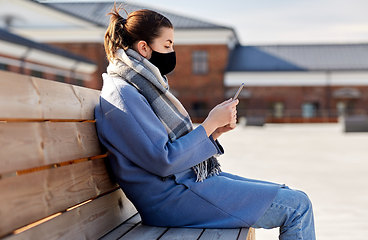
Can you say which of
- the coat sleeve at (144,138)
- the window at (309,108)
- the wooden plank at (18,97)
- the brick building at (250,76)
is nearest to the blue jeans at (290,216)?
the coat sleeve at (144,138)

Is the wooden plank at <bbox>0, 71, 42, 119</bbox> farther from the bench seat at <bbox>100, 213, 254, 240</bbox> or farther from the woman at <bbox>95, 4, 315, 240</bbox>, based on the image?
the bench seat at <bbox>100, 213, 254, 240</bbox>

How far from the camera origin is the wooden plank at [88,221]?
159 cm

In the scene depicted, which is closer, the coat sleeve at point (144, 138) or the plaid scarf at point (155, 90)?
the coat sleeve at point (144, 138)

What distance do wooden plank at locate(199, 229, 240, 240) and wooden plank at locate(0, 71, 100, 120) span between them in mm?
806

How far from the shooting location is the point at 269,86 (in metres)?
30.6

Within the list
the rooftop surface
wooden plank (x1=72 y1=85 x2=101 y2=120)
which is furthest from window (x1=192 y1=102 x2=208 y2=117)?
wooden plank (x1=72 y1=85 x2=101 y2=120)

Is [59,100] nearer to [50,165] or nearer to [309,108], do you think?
[50,165]

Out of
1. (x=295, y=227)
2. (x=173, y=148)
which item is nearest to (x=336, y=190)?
(x=295, y=227)

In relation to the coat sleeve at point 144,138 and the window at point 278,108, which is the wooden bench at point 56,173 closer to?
the coat sleeve at point 144,138

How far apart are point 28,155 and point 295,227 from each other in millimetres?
1274

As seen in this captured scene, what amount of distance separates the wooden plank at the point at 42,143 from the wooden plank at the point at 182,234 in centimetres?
54

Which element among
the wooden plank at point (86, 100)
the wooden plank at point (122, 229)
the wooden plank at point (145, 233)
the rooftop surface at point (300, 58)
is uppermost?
the rooftop surface at point (300, 58)

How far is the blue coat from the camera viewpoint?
1941 mm

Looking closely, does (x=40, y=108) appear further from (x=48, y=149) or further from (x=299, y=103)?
(x=299, y=103)
